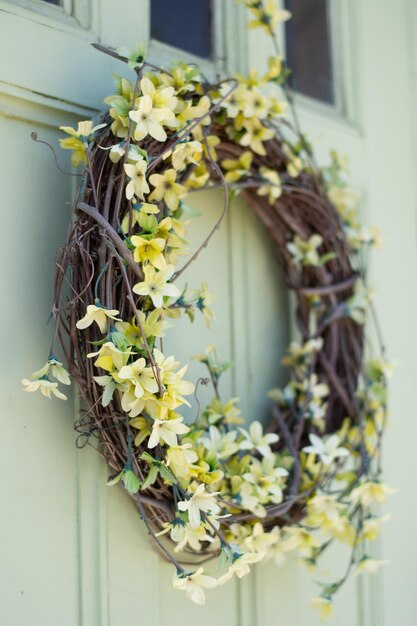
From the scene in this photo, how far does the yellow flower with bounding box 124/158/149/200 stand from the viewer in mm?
1006

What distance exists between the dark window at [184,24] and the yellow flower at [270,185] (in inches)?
12.9

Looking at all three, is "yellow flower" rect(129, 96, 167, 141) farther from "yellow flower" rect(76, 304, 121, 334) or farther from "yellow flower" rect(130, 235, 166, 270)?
"yellow flower" rect(76, 304, 121, 334)

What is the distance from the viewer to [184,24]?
145 cm

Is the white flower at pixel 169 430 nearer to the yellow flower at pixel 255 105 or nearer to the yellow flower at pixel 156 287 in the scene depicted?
the yellow flower at pixel 156 287

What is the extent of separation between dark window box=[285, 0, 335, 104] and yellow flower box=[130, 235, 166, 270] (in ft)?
3.00

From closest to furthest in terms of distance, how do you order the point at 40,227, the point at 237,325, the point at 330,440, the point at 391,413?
the point at 40,227 < the point at 330,440 < the point at 237,325 < the point at 391,413

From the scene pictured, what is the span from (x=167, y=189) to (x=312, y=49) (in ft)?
2.90

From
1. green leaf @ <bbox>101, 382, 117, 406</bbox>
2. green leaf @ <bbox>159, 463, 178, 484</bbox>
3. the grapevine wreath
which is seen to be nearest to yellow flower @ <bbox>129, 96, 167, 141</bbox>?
the grapevine wreath

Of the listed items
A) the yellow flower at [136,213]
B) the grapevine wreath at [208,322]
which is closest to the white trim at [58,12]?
the grapevine wreath at [208,322]

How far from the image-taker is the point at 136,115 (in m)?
1.02


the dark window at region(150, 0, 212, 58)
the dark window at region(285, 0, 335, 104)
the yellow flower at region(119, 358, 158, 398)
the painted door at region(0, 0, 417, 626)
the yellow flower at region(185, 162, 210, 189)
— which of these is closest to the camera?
the yellow flower at region(119, 358, 158, 398)

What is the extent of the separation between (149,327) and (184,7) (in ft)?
2.59

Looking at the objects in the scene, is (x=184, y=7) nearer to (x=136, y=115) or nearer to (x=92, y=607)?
(x=136, y=115)

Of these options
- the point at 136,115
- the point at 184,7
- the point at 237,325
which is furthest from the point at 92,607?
the point at 184,7
